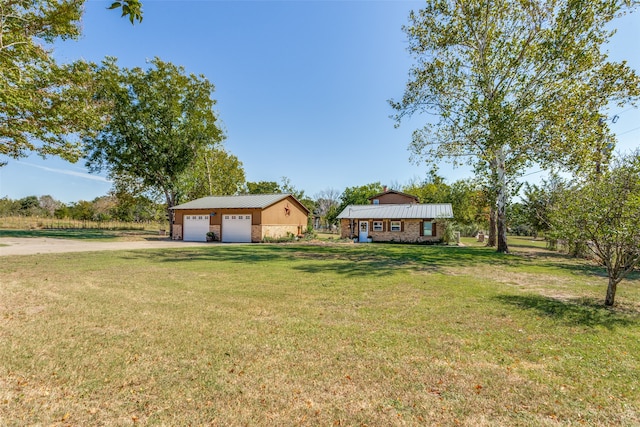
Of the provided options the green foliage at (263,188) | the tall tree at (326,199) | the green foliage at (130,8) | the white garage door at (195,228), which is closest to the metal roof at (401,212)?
the white garage door at (195,228)

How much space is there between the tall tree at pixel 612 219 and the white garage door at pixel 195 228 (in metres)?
26.0

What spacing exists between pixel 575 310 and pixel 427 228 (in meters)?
21.1

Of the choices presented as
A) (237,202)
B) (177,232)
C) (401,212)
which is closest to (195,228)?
(177,232)

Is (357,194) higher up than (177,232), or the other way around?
(357,194)

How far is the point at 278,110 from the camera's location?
25.3 meters

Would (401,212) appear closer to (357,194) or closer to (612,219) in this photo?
(612,219)

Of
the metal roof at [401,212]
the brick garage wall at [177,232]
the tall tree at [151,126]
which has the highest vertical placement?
the tall tree at [151,126]

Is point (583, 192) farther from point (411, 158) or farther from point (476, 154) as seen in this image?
point (411, 158)

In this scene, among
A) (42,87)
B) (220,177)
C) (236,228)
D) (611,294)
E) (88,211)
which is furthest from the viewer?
(88,211)

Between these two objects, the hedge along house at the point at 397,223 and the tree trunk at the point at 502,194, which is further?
the hedge along house at the point at 397,223

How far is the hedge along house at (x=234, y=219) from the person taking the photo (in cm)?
2594

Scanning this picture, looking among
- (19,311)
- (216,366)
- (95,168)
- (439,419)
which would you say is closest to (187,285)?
(19,311)

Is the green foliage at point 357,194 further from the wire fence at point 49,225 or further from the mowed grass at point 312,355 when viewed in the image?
the mowed grass at point 312,355

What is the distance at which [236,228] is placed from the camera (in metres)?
26.4
